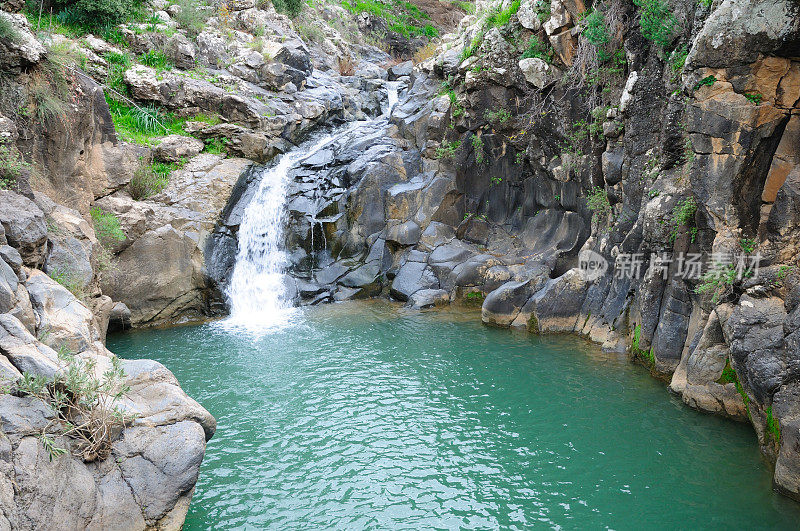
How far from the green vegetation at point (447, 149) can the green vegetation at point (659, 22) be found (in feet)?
27.3

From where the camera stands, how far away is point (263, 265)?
17703 millimetres

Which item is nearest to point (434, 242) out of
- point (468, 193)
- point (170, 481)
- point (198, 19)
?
point (468, 193)

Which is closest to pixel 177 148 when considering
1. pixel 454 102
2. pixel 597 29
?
pixel 454 102

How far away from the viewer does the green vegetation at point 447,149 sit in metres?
18.8

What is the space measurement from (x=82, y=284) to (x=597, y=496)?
10169mm

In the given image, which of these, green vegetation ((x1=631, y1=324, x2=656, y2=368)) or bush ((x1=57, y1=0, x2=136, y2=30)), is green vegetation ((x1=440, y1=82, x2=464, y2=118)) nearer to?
green vegetation ((x1=631, y1=324, x2=656, y2=368))

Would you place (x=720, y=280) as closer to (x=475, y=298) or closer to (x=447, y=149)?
(x=475, y=298)

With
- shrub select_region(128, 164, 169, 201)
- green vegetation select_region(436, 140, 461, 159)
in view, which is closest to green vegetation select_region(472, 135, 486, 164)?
green vegetation select_region(436, 140, 461, 159)

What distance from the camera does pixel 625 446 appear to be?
847 cm

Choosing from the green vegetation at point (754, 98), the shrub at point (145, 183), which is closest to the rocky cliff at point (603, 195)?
the green vegetation at point (754, 98)

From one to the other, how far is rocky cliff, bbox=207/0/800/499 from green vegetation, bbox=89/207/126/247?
3.02 m

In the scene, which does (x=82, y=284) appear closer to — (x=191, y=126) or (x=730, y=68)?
(x=191, y=126)

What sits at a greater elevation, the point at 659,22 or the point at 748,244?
the point at 659,22

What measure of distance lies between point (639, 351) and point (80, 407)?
10.5 meters
